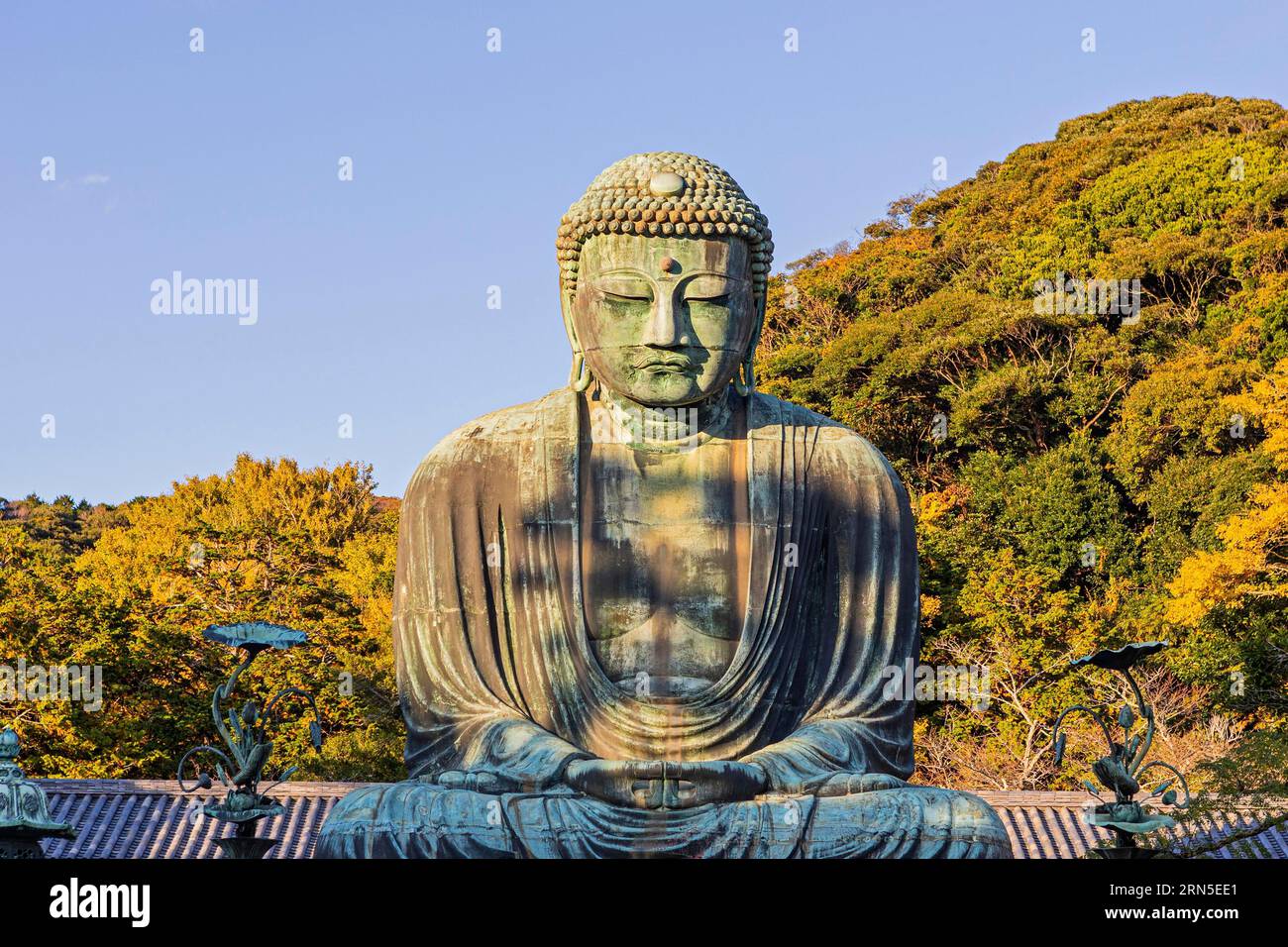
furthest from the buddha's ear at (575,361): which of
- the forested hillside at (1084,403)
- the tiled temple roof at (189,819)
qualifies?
the forested hillside at (1084,403)

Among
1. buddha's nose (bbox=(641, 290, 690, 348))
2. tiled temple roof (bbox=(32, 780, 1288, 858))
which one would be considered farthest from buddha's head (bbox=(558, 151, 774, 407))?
tiled temple roof (bbox=(32, 780, 1288, 858))

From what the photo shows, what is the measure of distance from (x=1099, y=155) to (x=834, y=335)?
638 cm

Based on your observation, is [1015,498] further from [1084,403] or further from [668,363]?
[668,363]

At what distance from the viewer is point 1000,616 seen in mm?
30703

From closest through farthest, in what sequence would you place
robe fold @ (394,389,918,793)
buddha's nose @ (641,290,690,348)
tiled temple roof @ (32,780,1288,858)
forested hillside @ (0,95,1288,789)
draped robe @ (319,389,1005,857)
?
1. draped robe @ (319,389,1005,857)
2. robe fold @ (394,389,918,793)
3. buddha's nose @ (641,290,690,348)
4. tiled temple roof @ (32,780,1288,858)
5. forested hillside @ (0,95,1288,789)

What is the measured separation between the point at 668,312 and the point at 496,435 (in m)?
1.13

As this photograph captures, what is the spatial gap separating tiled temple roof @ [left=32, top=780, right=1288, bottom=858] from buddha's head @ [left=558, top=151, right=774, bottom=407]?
1303 centimetres

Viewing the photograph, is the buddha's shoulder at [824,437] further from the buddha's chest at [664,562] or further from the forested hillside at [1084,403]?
the forested hillside at [1084,403]

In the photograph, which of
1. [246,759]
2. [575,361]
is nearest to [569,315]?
[575,361]

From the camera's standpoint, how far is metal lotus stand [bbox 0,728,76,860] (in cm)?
1121

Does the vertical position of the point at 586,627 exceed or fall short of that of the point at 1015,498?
it exceeds it

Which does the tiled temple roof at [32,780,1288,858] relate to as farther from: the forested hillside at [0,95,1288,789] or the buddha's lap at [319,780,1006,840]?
the buddha's lap at [319,780,1006,840]

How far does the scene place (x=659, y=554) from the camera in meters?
11.2

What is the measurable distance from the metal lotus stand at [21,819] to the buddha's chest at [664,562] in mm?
2998
